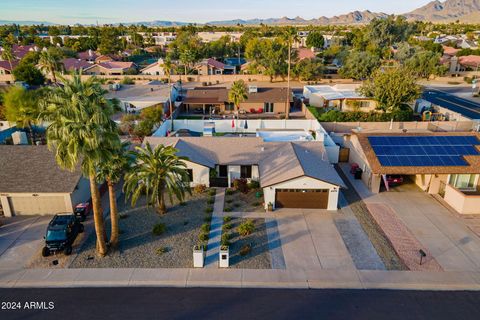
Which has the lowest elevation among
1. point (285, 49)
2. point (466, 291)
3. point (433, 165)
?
point (466, 291)

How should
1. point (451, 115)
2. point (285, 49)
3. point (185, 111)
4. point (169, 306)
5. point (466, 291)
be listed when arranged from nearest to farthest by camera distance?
point (169, 306), point (466, 291), point (451, 115), point (185, 111), point (285, 49)

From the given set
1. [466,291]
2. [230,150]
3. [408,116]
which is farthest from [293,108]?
[466,291]

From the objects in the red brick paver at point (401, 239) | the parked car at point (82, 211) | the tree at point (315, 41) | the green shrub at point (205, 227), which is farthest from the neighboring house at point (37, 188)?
the tree at point (315, 41)

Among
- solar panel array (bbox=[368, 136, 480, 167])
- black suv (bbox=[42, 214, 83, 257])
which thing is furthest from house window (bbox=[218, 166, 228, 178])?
solar panel array (bbox=[368, 136, 480, 167])

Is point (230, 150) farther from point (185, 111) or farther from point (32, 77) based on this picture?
point (32, 77)

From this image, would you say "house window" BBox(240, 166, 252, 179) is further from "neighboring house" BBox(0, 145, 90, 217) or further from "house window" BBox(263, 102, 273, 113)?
"house window" BBox(263, 102, 273, 113)

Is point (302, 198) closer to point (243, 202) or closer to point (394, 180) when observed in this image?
point (243, 202)

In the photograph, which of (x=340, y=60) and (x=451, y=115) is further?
(x=340, y=60)

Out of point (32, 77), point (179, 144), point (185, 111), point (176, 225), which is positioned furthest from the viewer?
point (32, 77)
